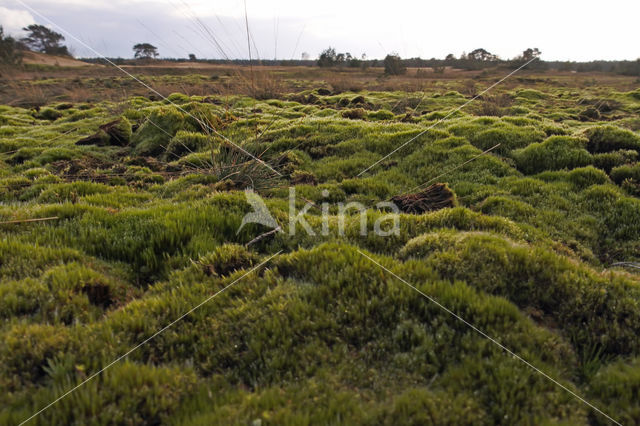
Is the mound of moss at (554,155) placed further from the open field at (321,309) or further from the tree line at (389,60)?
the tree line at (389,60)

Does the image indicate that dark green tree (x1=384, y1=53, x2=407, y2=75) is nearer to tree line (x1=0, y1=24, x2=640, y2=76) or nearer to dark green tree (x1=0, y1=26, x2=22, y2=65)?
tree line (x1=0, y1=24, x2=640, y2=76)

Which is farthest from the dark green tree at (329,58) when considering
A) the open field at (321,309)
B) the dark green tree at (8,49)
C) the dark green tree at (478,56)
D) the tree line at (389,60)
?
the open field at (321,309)

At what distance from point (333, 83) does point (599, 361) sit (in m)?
35.2

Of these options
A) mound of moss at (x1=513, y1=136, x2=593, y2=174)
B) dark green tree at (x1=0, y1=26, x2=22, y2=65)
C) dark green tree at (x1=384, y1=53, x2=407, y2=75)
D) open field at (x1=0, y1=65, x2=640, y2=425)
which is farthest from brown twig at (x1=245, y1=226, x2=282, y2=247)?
dark green tree at (x1=0, y1=26, x2=22, y2=65)

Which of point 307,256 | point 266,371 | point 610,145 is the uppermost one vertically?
point 610,145

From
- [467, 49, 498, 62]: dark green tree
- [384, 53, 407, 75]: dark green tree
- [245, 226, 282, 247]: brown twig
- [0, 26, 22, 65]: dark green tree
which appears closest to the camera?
[245, 226, 282, 247]: brown twig

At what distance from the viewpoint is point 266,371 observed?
10.1ft

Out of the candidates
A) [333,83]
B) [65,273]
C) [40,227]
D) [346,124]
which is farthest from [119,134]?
[333,83]

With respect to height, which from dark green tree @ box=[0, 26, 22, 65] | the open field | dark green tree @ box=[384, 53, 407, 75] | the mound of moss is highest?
dark green tree @ box=[0, 26, 22, 65]

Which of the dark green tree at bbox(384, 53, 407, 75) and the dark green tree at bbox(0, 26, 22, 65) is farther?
the dark green tree at bbox(0, 26, 22, 65)

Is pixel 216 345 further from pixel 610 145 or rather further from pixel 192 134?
pixel 610 145

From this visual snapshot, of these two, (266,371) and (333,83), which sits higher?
(333,83)

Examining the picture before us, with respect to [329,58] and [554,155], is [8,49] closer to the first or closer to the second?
[329,58]

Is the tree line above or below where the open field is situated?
above
